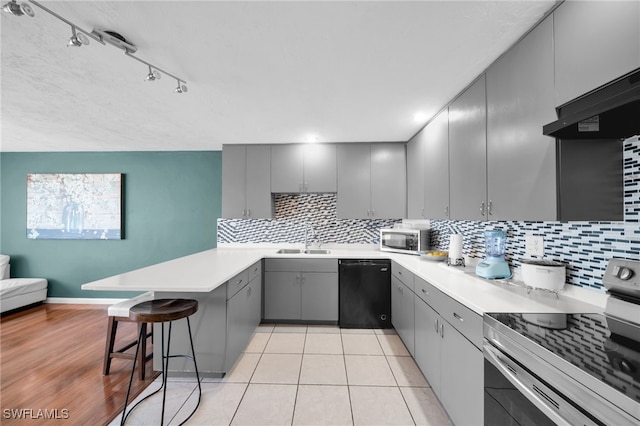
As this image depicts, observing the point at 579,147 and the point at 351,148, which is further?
the point at 351,148

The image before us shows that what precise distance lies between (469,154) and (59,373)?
4008 mm

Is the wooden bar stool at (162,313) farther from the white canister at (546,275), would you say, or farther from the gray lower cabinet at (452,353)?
the white canister at (546,275)

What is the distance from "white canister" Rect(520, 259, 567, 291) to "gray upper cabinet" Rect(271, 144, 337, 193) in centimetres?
244

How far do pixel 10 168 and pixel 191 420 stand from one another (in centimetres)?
538

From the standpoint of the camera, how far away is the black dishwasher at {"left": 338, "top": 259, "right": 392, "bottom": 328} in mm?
3186

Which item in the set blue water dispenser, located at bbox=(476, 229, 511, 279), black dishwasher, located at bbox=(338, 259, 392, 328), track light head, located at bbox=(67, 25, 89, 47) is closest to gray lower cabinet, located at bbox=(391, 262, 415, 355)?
black dishwasher, located at bbox=(338, 259, 392, 328)

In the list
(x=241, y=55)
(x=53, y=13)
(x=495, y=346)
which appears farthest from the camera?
(x=241, y=55)

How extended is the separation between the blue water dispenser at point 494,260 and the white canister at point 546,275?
0.31 metres

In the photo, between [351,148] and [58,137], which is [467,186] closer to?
[351,148]

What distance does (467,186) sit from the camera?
6.73 ft

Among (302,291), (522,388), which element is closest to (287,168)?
(302,291)

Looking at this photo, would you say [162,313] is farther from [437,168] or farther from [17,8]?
[437,168]

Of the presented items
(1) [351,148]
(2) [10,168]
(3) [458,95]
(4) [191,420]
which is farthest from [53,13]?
(2) [10,168]

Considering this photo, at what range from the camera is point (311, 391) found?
205cm
